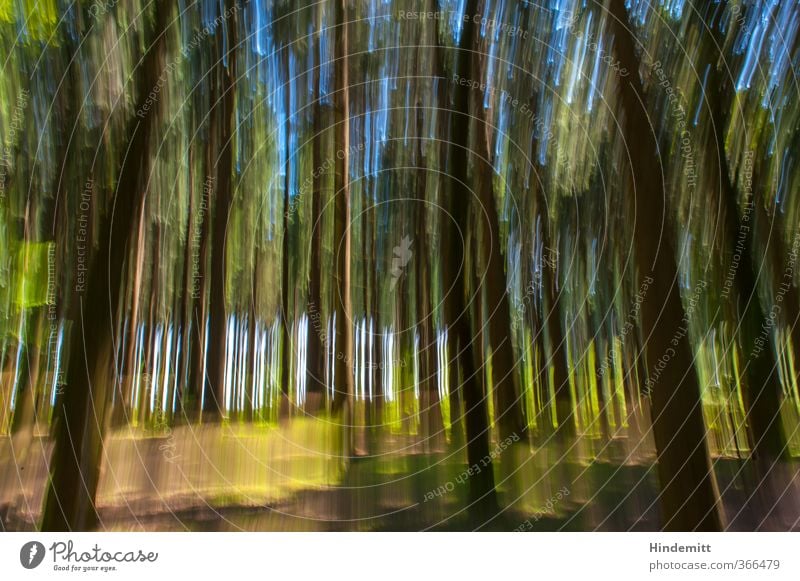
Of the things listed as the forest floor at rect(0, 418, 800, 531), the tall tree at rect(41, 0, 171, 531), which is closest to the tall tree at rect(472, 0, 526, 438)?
the forest floor at rect(0, 418, 800, 531)

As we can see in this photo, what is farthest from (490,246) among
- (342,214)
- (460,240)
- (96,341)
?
(96,341)

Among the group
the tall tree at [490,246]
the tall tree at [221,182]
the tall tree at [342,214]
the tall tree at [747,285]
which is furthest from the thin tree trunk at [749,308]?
the tall tree at [221,182]

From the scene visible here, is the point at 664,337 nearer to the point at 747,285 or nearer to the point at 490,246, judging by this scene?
the point at 747,285

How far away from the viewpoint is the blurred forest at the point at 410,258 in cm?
73

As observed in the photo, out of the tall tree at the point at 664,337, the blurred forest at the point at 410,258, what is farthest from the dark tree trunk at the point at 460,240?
the tall tree at the point at 664,337

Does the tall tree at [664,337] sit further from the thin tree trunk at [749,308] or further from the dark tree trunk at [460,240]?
the dark tree trunk at [460,240]

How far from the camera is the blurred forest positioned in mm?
731

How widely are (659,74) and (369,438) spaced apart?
65 cm

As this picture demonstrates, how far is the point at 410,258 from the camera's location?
751 mm

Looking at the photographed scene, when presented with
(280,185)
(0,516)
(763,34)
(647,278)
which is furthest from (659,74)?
(0,516)

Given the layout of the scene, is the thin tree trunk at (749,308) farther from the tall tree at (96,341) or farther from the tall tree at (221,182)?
the tall tree at (96,341)

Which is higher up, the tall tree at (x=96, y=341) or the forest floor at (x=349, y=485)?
the tall tree at (x=96, y=341)
